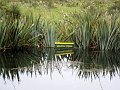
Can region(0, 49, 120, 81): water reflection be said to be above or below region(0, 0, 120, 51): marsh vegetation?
below

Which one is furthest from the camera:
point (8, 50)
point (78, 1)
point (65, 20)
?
point (78, 1)

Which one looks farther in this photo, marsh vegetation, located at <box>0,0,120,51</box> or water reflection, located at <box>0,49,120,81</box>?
marsh vegetation, located at <box>0,0,120,51</box>

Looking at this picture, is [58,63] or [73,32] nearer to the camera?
[58,63]

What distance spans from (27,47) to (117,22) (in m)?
3.22

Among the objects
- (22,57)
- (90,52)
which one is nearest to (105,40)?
(90,52)

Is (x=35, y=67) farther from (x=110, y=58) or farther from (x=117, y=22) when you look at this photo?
(x=117, y=22)

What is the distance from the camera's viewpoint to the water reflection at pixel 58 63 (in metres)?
10.7

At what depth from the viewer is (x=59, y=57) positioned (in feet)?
42.6

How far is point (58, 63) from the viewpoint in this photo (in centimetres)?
1188

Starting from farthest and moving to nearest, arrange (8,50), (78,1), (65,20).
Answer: (78,1) → (65,20) → (8,50)

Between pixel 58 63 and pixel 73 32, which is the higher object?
pixel 73 32

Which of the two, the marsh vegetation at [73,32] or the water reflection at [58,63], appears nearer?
the water reflection at [58,63]

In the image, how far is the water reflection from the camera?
35.1 feet

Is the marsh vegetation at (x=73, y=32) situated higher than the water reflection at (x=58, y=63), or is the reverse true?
the marsh vegetation at (x=73, y=32)
